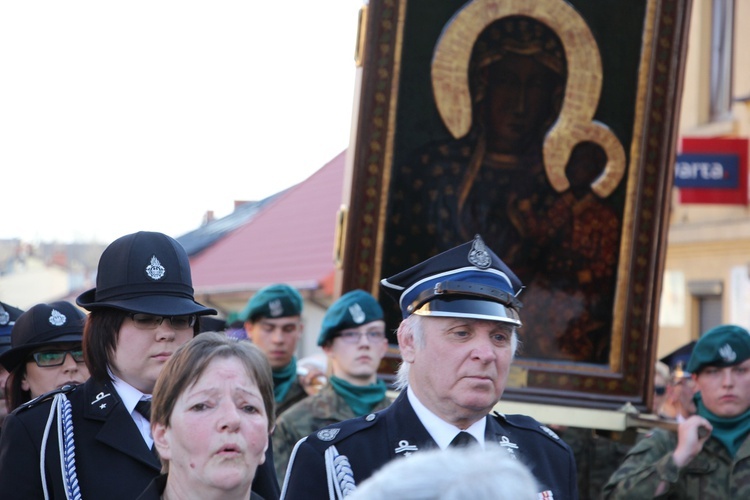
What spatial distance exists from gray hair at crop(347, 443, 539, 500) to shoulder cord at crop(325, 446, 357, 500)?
140cm

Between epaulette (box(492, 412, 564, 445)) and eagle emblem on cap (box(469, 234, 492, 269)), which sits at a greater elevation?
eagle emblem on cap (box(469, 234, 492, 269))

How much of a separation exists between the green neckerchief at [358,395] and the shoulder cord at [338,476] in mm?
2785

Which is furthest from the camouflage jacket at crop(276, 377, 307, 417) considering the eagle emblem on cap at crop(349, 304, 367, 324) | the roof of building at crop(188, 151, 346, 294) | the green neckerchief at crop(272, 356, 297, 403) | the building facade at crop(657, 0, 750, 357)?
the building facade at crop(657, 0, 750, 357)

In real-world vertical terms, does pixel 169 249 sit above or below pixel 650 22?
below

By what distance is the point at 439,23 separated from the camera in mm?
6512

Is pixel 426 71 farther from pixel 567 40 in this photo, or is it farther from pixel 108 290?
pixel 108 290

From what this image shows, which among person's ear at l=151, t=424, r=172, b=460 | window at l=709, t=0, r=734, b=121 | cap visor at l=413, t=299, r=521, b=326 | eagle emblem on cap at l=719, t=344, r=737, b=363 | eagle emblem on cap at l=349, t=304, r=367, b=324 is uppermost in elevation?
window at l=709, t=0, r=734, b=121

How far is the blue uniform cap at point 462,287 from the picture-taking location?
10.7ft

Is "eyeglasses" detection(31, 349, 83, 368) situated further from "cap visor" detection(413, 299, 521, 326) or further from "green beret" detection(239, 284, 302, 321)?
"green beret" detection(239, 284, 302, 321)

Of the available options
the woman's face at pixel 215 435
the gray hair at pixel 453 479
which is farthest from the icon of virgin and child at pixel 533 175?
the gray hair at pixel 453 479

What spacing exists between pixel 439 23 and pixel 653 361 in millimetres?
2047

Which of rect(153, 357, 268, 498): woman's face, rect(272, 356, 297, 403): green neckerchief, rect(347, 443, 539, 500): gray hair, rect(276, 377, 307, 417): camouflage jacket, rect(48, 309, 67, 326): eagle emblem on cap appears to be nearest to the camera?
rect(347, 443, 539, 500): gray hair

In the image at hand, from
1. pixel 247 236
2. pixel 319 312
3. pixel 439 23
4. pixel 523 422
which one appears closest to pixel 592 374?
pixel 439 23

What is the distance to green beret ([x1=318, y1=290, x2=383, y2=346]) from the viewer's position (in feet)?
20.1
